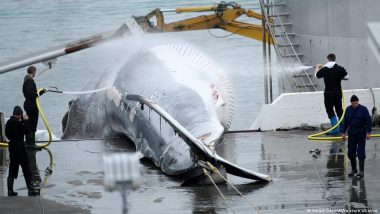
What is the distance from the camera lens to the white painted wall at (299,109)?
22.1m

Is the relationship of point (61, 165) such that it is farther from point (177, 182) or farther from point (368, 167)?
point (368, 167)

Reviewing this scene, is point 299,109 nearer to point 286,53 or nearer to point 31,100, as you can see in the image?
point 31,100

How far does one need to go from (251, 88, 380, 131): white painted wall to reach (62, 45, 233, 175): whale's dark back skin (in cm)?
106

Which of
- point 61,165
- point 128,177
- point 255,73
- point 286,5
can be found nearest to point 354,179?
point 61,165

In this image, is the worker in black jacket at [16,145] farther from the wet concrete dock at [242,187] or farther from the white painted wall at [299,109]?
the white painted wall at [299,109]

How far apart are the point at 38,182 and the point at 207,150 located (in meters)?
3.35

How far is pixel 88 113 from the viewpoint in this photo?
2511 centimetres

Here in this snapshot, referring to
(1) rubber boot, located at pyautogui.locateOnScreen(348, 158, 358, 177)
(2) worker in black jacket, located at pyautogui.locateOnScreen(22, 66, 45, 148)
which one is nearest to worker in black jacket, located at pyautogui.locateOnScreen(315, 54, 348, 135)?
(1) rubber boot, located at pyautogui.locateOnScreen(348, 158, 358, 177)

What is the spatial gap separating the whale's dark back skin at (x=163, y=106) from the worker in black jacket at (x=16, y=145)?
2.44 metres

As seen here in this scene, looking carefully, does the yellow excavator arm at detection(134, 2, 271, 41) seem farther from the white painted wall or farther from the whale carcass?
the white painted wall

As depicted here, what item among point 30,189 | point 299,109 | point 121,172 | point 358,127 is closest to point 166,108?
point 30,189

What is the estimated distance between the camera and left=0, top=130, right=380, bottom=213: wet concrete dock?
48.1 feet

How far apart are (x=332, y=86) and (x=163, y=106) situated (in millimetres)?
3851

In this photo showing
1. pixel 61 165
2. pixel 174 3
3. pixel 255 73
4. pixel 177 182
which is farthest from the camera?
pixel 174 3
